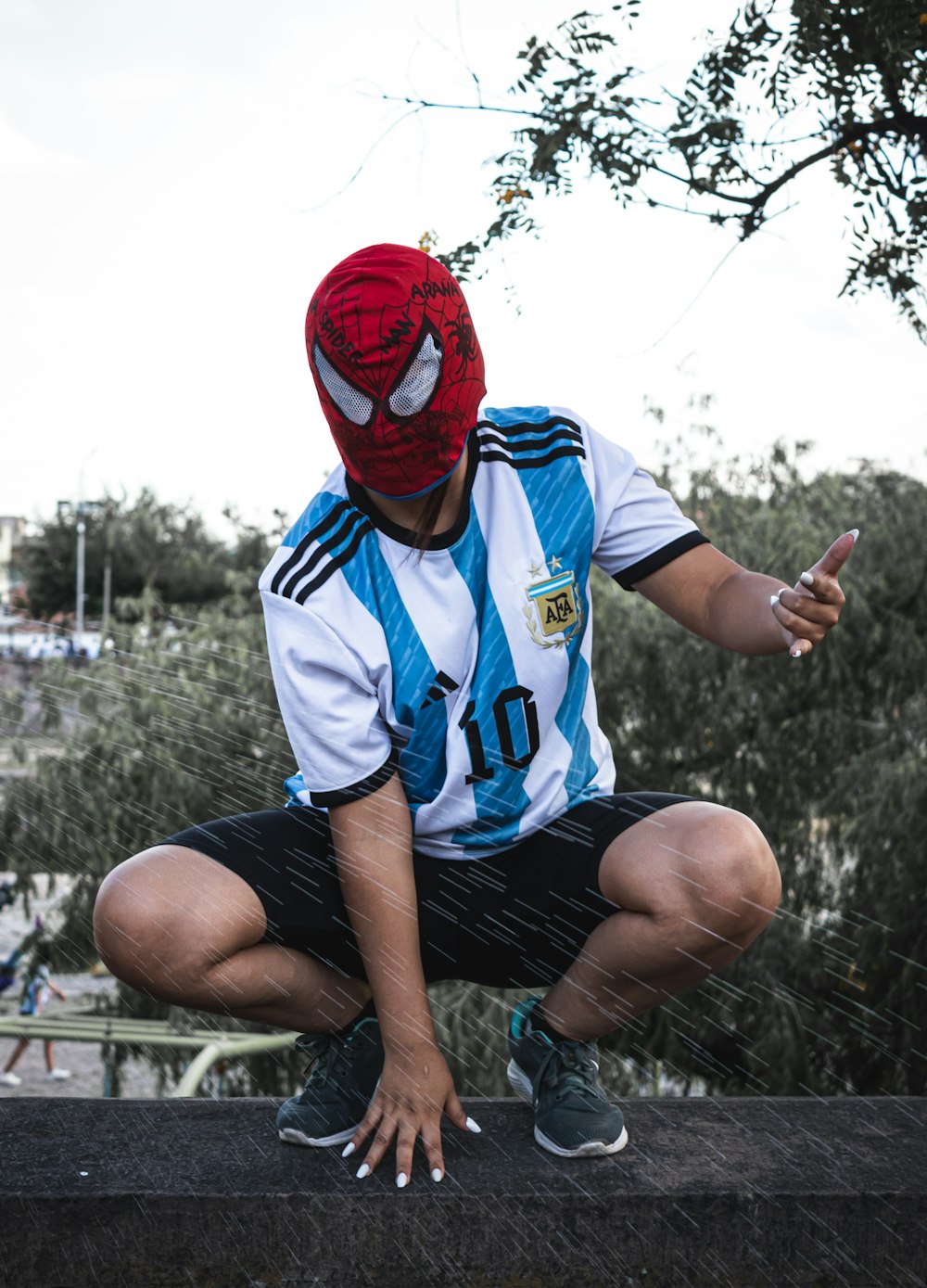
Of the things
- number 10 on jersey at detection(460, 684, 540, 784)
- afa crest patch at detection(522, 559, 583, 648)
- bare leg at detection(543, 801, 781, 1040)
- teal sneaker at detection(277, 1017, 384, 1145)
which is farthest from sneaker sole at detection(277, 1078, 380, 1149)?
afa crest patch at detection(522, 559, 583, 648)

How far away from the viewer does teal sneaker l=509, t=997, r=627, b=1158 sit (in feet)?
7.17

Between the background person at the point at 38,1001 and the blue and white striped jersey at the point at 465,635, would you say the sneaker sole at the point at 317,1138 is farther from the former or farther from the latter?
the background person at the point at 38,1001

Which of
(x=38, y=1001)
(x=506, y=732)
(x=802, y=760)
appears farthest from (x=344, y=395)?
(x=38, y=1001)

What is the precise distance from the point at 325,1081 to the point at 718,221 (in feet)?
6.74

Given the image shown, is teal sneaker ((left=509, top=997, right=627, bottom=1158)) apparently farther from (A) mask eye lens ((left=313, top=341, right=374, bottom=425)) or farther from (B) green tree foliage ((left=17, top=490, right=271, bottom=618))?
(B) green tree foliage ((left=17, top=490, right=271, bottom=618))

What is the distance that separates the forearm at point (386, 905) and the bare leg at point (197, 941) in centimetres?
23

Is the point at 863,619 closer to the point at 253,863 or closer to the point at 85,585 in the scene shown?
the point at 253,863

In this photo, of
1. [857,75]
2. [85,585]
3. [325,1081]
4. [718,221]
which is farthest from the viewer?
[85,585]

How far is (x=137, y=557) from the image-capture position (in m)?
14.2

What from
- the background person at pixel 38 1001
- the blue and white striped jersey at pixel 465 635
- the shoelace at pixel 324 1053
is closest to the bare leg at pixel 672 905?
the blue and white striped jersey at pixel 465 635

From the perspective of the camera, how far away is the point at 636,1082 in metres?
6.65

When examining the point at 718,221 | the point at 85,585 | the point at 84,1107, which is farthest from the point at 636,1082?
the point at 85,585

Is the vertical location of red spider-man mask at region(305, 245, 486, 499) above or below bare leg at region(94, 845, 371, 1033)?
above

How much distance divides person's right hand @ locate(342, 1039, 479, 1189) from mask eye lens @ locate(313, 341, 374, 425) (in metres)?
1.05
